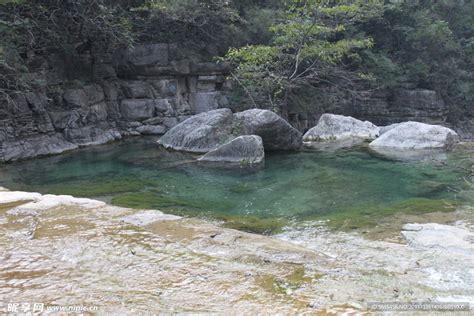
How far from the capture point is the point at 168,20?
14.0 meters

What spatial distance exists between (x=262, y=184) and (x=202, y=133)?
3.52 meters

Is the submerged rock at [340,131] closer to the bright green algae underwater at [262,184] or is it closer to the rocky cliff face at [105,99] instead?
the bright green algae underwater at [262,184]

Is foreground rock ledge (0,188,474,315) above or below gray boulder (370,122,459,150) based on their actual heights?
above

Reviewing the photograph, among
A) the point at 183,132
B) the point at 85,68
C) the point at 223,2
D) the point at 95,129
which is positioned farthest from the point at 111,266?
the point at 223,2

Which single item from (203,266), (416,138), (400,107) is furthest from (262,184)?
(400,107)

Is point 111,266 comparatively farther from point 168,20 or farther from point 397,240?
point 168,20

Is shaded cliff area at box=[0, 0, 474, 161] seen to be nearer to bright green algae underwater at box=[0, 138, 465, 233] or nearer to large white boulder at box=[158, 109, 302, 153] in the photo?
bright green algae underwater at box=[0, 138, 465, 233]

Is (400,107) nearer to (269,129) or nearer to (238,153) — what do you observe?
(269,129)

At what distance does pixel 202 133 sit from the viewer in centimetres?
1045

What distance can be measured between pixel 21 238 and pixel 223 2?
1209cm

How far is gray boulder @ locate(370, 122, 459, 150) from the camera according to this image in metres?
10.7

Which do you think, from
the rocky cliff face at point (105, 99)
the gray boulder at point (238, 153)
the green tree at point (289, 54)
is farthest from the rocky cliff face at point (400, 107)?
the gray boulder at point (238, 153)

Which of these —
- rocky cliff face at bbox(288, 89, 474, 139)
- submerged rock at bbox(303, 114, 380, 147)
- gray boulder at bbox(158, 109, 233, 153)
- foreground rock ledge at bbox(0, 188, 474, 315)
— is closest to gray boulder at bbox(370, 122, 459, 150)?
submerged rock at bbox(303, 114, 380, 147)

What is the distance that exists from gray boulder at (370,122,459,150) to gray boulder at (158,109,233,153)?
3.99 meters
